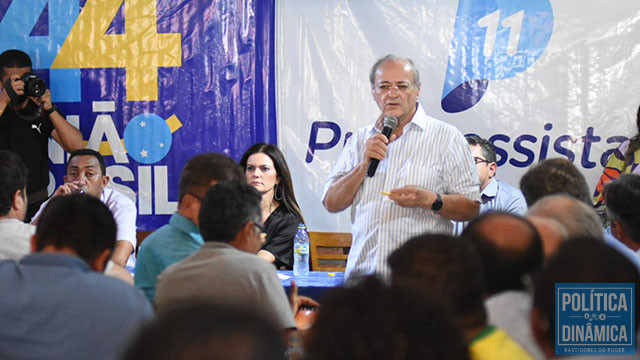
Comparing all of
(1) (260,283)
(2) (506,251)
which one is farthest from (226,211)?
(2) (506,251)

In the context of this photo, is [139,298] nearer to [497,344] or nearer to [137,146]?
[497,344]

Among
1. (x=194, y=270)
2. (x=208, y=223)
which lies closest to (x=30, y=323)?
(x=194, y=270)

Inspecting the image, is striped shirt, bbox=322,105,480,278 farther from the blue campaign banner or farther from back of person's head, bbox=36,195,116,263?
the blue campaign banner

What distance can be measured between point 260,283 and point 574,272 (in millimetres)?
837

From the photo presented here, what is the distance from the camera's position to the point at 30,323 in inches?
57.9

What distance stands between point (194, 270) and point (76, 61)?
2962 mm

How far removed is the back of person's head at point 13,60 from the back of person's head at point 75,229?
2807mm

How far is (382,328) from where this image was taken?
0.79 meters

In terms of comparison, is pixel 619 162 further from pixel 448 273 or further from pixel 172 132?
pixel 448 273

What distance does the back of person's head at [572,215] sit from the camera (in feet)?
6.41

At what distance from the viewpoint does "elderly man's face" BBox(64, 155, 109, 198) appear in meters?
3.66

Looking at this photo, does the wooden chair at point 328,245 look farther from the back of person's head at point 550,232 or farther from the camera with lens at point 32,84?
the back of person's head at point 550,232
